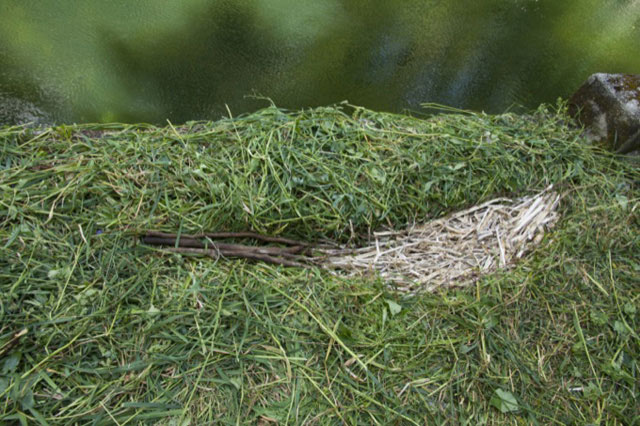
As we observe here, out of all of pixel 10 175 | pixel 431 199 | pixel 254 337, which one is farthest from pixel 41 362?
pixel 431 199

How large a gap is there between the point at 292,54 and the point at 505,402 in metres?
3.23

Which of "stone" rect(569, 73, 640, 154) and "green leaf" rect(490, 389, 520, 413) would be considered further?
"stone" rect(569, 73, 640, 154)

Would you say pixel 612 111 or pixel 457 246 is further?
pixel 612 111

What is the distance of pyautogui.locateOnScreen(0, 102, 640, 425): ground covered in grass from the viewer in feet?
4.61

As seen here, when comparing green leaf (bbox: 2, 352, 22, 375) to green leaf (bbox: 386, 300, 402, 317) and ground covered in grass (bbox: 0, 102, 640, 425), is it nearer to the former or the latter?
ground covered in grass (bbox: 0, 102, 640, 425)

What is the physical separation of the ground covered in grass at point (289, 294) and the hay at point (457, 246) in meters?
0.06

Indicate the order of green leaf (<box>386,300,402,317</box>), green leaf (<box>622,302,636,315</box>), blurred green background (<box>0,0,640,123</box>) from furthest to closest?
blurred green background (<box>0,0,640,123</box>), green leaf (<box>622,302,636,315</box>), green leaf (<box>386,300,402,317</box>)

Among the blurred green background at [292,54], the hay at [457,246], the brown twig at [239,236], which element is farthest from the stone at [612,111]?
the brown twig at [239,236]

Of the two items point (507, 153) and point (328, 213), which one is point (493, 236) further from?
point (328, 213)

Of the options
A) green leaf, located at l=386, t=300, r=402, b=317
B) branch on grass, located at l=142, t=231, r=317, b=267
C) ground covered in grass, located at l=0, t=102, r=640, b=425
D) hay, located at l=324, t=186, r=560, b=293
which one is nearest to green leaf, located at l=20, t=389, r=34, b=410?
ground covered in grass, located at l=0, t=102, r=640, b=425

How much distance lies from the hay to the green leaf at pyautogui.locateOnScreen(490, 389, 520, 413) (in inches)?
18.2

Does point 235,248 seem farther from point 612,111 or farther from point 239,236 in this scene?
point 612,111

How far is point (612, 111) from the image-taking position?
2.38m

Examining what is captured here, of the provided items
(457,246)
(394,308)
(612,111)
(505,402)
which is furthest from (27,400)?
(612,111)
